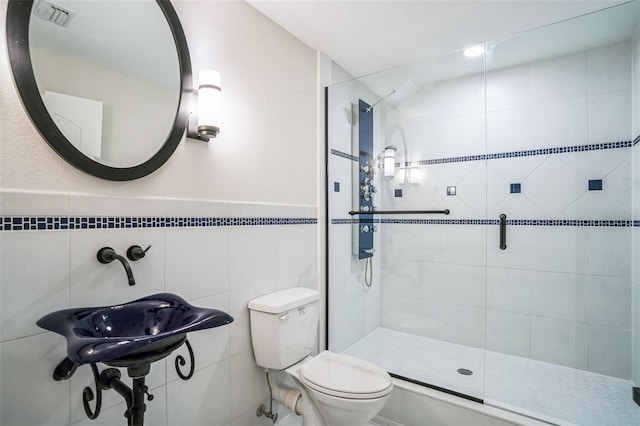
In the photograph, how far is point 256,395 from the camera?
1.79 m

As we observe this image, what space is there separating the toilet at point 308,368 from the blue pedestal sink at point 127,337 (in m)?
0.48

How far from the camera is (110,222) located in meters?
1.20

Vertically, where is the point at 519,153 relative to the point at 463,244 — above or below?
above

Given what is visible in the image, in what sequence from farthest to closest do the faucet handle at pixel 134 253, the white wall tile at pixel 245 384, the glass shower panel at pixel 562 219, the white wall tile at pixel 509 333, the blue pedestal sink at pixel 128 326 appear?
the white wall tile at pixel 509 333 → the glass shower panel at pixel 562 219 → the white wall tile at pixel 245 384 → the faucet handle at pixel 134 253 → the blue pedestal sink at pixel 128 326

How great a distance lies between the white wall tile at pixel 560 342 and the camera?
2197 millimetres

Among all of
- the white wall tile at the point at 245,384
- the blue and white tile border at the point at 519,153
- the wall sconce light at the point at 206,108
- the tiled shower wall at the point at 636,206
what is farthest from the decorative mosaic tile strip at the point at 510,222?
the wall sconce light at the point at 206,108

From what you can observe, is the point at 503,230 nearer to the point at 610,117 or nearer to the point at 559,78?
the point at 610,117

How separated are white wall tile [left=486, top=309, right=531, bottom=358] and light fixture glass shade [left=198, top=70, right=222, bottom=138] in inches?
95.2

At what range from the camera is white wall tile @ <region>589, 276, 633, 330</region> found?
6.70 ft

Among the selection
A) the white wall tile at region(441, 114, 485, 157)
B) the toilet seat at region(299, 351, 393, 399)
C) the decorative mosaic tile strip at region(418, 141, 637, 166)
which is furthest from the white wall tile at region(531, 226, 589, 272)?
the toilet seat at region(299, 351, 393, 399)

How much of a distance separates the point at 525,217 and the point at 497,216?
191 mm

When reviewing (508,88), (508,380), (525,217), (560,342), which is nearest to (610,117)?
(508,88)

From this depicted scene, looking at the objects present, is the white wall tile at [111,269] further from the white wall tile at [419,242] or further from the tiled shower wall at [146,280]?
the white wall tile at [419,242]

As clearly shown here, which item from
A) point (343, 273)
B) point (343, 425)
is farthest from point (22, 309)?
point (343, 273)
